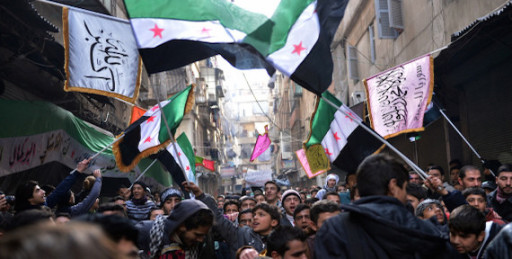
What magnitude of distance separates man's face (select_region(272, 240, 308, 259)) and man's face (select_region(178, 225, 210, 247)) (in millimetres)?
613

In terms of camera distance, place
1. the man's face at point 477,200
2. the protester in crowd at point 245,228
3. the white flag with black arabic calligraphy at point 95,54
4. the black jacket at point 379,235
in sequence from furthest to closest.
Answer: the white flag with black arabic calligraphy at point 95,54
the man's face at point 477,200
the protester in crowd at point 245,228
the black jacket at point 379,235

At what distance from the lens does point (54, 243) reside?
994 mm

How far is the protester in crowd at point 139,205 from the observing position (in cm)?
743

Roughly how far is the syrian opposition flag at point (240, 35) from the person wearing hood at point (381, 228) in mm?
2629

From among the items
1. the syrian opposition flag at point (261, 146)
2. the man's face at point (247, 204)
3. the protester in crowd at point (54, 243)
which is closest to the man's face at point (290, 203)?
the man's face at point (247, 204)

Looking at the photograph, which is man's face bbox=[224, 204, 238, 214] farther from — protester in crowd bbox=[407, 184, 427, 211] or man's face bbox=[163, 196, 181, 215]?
protester in crowd bbox=[407, 184, 427, 211]

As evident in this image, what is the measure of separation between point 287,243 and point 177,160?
5.03 m

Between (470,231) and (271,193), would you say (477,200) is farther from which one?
(271,193)

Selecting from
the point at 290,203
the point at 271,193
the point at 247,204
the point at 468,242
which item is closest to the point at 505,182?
the point at 468,242

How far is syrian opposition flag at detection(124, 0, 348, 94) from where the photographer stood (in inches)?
212

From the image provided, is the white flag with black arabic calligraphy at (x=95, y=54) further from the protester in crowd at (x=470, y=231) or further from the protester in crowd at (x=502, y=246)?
the protester in crowd at (x=502, y=246)

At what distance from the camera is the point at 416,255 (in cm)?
266

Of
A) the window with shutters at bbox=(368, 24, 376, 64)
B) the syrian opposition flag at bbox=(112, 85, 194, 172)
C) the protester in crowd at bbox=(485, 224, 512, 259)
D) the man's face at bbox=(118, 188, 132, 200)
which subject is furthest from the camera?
the window with shutters at bbox=(368, 24, 376, 64)

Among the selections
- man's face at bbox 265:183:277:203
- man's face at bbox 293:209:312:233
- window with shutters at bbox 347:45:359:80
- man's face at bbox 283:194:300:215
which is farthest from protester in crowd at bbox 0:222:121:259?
window with shutters at bbox 347:45:359:80
